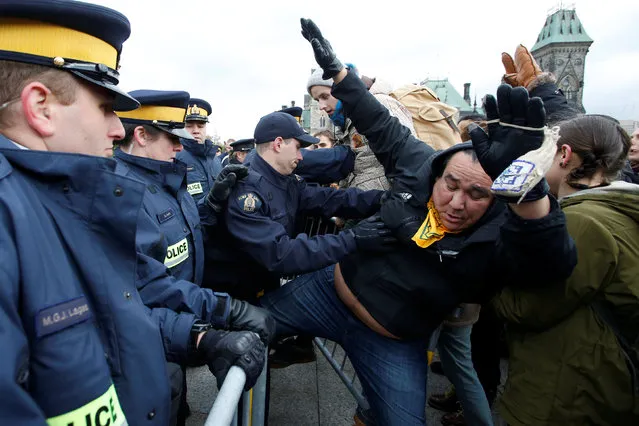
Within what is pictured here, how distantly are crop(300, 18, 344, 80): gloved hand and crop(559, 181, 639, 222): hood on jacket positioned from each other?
161cm

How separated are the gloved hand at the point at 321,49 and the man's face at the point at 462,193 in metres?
1.05

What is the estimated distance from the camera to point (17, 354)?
2.69ft

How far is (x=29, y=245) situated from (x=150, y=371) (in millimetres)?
538

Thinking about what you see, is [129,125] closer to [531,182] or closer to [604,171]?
[531,182]

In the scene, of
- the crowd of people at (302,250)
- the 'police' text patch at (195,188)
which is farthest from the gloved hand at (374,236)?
the 'police' text patch at (195,188)

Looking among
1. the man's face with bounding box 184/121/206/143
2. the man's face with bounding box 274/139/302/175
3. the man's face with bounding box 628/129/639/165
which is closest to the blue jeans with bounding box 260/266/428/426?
the man's face with bounding box 274/139/302/175

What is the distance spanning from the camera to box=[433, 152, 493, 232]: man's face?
2.03m

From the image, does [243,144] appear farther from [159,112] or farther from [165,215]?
[165,215]

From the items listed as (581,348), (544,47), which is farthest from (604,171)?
(544,47)

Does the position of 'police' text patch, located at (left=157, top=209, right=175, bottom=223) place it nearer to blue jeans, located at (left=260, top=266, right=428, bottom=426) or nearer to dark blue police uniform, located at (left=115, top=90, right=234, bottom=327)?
dark blue police uniform, located at (left=115, top=90, right=234, bottom=327)

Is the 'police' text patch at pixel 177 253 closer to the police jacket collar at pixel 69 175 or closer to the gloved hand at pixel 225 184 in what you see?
the gloved hand at pixel 225 184

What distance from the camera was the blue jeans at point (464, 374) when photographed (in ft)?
9.18

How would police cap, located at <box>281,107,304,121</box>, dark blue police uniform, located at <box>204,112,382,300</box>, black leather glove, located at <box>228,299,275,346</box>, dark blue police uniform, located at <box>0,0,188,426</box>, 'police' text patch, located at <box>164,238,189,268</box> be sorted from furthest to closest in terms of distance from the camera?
police cap, located at <box>281,107,304,121</box> < dark blue police uniform, located at <box>204,112,382,300</box> < 'police' text patch, located at <box>164,238,189,268</box> < black leather glove, located at <box>228,299,275,346</box> < dark blue police uniform, located at <box>0,0,188,426</box>

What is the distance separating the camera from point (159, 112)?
2707 mm
